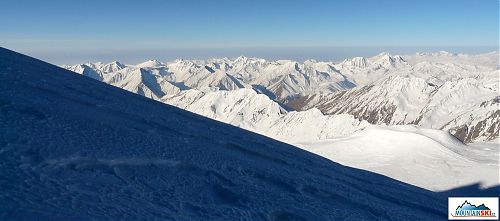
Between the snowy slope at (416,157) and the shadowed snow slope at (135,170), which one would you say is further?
the snowy slope at (416,157)

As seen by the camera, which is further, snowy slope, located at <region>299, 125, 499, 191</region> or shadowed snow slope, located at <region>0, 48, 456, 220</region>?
snowy slope, located at <region>299, 125, 499, 191</region>

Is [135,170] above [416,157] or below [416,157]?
above

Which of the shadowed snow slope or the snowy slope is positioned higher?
the shadowed snow slope

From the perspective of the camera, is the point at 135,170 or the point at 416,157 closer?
the point at 135,170

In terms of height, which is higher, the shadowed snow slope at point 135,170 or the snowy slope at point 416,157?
the shadowed snow slope at point 135,170
